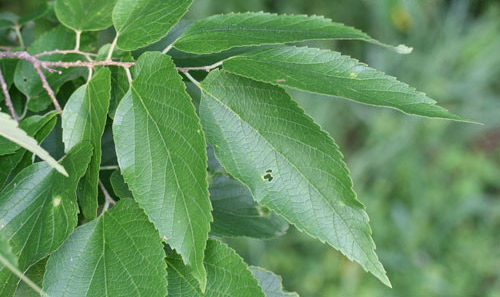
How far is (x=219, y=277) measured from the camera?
77cm

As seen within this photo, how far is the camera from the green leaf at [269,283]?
883 mm

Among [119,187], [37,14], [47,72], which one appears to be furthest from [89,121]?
[37,14]

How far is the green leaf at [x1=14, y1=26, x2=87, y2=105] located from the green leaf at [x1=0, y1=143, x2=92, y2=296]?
8.3 inches

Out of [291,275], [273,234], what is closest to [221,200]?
→ [273,234]

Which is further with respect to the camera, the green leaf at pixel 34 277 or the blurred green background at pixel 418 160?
the blurred green background at pixel 418 160

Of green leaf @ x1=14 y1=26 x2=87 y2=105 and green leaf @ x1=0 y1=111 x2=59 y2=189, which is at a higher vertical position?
green leaf @ x1=14 y1=26 x2=87 y2=105

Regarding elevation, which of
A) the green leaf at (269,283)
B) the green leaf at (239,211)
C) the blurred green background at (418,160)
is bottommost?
the blurred green background at (418,160)

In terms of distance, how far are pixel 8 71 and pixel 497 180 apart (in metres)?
2.68

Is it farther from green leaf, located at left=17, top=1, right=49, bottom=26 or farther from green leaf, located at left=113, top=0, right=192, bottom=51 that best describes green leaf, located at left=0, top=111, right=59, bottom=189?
green leaf, located at left=17, top=1, right=49, bottom=26

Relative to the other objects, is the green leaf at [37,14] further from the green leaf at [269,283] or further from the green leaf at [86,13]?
the green leaf at [269,283]

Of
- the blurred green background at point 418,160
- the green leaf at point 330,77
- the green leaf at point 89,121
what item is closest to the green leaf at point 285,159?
the green leaf at point 330,77

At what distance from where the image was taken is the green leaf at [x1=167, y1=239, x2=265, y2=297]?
754mm

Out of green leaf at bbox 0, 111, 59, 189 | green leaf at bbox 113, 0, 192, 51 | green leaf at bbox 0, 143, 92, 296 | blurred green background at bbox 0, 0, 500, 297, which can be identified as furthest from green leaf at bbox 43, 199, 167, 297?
blurred green background at bbox 0, 0, 500, 297

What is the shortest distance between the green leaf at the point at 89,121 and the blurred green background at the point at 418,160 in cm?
171
